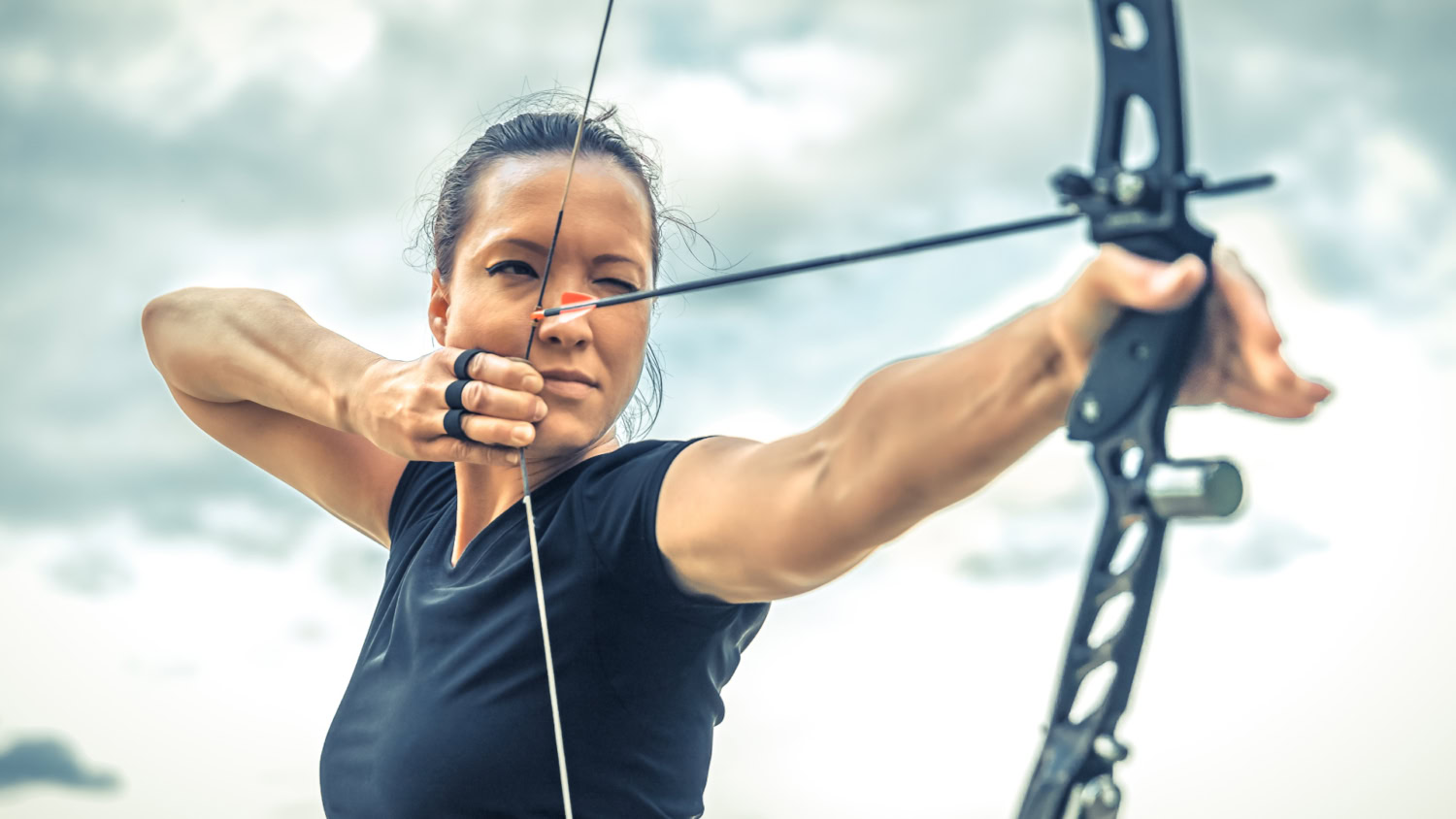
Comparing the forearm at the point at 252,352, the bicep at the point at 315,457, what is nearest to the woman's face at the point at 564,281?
the forearm at the point at 252,352

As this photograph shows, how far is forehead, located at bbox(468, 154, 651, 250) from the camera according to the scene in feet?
4.84

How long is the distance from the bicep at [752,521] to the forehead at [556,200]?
413mm

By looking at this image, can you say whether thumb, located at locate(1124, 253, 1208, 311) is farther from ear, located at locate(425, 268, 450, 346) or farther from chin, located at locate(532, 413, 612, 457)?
ear, located at locate(425, 268, 450, 346)

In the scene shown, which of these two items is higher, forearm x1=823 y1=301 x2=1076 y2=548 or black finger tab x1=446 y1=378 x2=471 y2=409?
black finger tab x1=446 y1=378 x2=471 y2=409

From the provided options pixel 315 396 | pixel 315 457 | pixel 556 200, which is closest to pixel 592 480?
pixel 556 200

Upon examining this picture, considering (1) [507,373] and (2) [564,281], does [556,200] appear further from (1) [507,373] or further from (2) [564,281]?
(1) [507,373]

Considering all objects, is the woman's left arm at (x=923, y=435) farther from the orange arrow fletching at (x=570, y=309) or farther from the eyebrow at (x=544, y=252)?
the eyebrow at (x=544, y=252)

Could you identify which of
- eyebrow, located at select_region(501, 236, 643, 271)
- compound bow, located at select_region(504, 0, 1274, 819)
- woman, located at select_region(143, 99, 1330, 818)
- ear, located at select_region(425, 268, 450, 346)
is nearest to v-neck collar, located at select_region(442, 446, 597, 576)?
woman, located at select_region(143, 99, 1330, 818)

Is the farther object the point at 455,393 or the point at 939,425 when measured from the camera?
the point at 455,393

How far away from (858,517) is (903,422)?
9 centimetres

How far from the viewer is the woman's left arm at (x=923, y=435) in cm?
74

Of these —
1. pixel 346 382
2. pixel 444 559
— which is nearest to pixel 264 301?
pixel 346 382

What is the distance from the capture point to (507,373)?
137 centimetres

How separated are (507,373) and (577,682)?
0.36 metres
